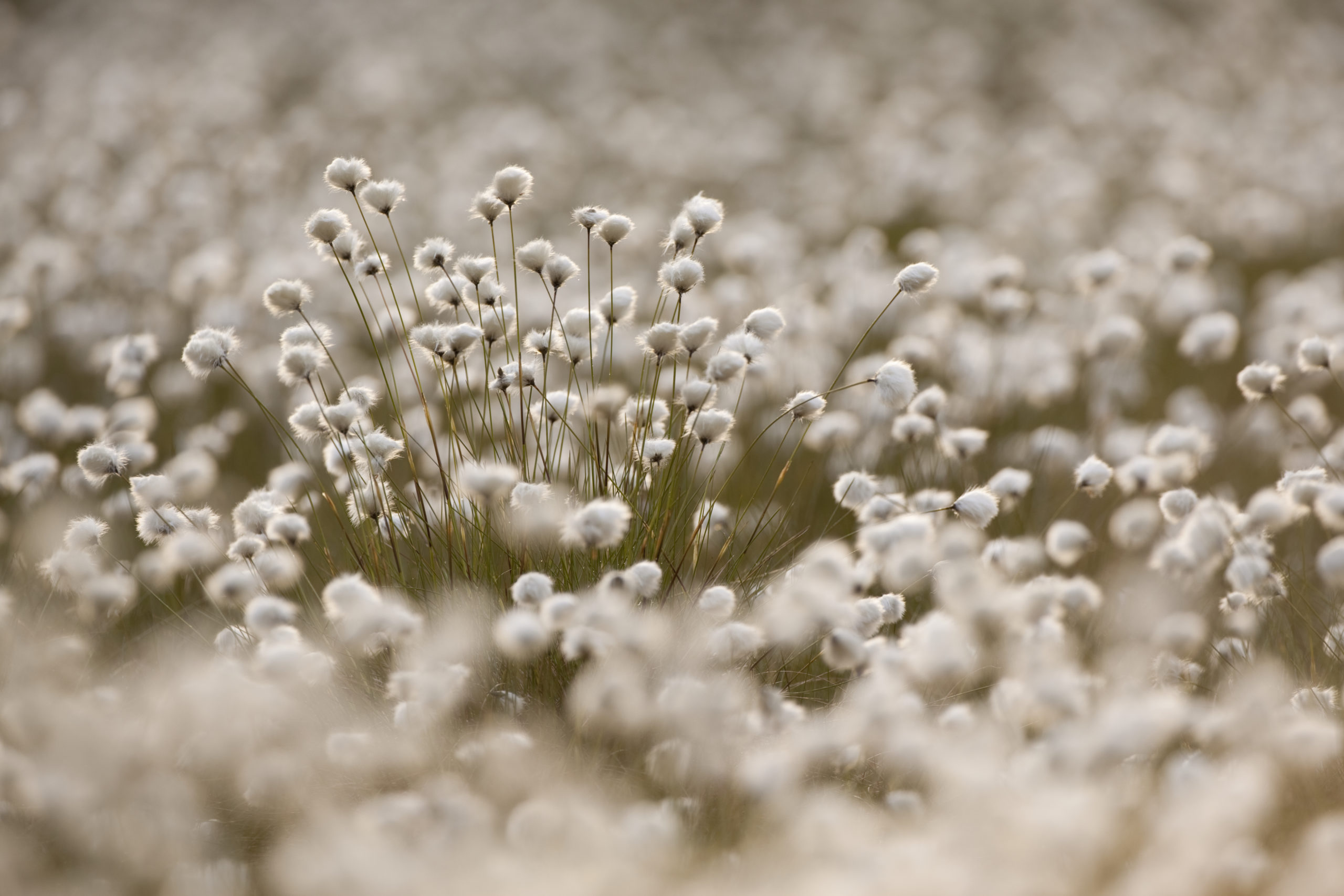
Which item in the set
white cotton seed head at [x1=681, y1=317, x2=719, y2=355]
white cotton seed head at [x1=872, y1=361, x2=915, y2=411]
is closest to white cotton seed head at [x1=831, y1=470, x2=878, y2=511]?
white cotton seed head at [x1=872, y1=361, x2=915, y2=411]

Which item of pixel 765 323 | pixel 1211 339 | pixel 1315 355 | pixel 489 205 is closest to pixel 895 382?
pixel 765 323

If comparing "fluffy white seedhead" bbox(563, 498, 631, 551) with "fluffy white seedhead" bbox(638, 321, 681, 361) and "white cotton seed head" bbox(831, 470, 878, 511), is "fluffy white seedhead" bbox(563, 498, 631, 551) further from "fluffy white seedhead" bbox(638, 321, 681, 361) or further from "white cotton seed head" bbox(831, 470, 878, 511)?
"white cotton seed head" bbox(831, 470, 878, 511)

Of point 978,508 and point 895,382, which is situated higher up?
point 895,382

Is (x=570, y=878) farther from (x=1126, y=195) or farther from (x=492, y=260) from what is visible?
(x=1126, y=195)

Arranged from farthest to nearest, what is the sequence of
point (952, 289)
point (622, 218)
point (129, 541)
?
point (952, 289), point (129, 541), point (622, 218)

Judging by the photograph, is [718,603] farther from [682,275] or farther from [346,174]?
[346,174]

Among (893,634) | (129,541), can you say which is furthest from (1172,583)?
(129,541)
